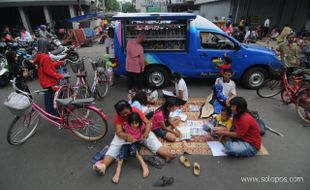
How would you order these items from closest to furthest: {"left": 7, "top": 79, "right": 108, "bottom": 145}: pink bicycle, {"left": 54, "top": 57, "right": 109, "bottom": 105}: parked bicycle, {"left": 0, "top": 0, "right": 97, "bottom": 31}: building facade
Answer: {"left": 7, "top": 79, "right": 108, "bottom": 145}: pink bicycle, {"left": 54, "top": 57, "right": 109, "bottom": 105}: parked bicycle, {"left": 0, "top": 0, "right": 97, "bottom": 31}: building facade

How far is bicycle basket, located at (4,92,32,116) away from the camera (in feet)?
10.5

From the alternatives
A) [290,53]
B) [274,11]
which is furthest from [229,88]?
[274,11]

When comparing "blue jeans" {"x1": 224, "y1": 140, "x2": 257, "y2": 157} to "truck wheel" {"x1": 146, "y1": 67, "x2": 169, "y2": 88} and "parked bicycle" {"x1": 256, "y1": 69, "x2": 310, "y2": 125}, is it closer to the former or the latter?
"parked bicycle" {"x1": 256, "y1": 69, "x2": 310, "y2": 125}

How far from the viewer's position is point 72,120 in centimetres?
376

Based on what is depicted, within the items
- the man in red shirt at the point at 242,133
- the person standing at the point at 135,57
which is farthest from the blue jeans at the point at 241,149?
the person standing at the point at 135,57

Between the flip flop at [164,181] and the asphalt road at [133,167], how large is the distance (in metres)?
0.06

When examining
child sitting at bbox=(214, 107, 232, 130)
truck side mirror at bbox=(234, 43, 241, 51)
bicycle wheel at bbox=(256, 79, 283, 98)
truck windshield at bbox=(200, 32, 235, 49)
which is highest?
truck windshield at bbox=(200, 32, 235, 49)

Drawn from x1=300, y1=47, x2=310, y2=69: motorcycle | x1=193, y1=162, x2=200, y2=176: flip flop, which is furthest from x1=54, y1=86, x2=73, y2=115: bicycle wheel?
x1=300, y1=47, x2=310, y2=69: motorcycle

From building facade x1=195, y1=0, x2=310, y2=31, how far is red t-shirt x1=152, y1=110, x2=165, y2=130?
14.4 m

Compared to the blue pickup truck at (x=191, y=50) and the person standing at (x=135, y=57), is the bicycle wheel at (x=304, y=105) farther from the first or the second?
the person standing at (x=135, y=57)

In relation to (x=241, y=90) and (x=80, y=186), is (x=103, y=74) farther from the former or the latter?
(x=241, y=90)

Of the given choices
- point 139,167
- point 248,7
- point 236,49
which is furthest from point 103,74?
point 248,7

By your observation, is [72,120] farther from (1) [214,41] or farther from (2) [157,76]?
(1) [214,41]

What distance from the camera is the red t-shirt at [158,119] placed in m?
3.71
